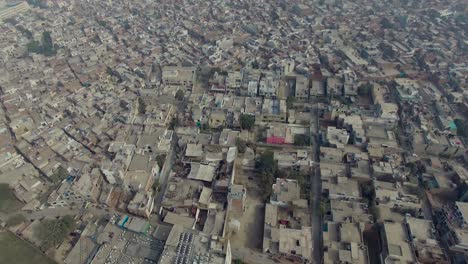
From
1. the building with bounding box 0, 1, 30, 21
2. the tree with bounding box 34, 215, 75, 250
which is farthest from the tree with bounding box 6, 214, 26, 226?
the building with bounding box 0, 1, 30, 21

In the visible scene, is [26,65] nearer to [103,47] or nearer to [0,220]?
[103,47]

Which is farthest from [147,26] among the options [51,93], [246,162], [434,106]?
[434,106]

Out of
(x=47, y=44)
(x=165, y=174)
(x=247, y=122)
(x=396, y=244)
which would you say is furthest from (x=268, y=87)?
(x=47, y=44)

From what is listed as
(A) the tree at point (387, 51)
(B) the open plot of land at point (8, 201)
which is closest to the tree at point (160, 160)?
(B) the open plot of land at point (8, 201)

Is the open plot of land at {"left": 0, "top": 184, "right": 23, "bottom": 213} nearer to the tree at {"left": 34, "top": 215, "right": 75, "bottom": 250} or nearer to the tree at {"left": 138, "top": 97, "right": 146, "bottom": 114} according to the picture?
the tree at {"left": 34, "top": 215, "right": 75, "bottom": 250}

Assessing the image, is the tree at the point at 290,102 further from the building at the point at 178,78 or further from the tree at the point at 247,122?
the building at the point at 178,78

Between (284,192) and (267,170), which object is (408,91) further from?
(284,192)
